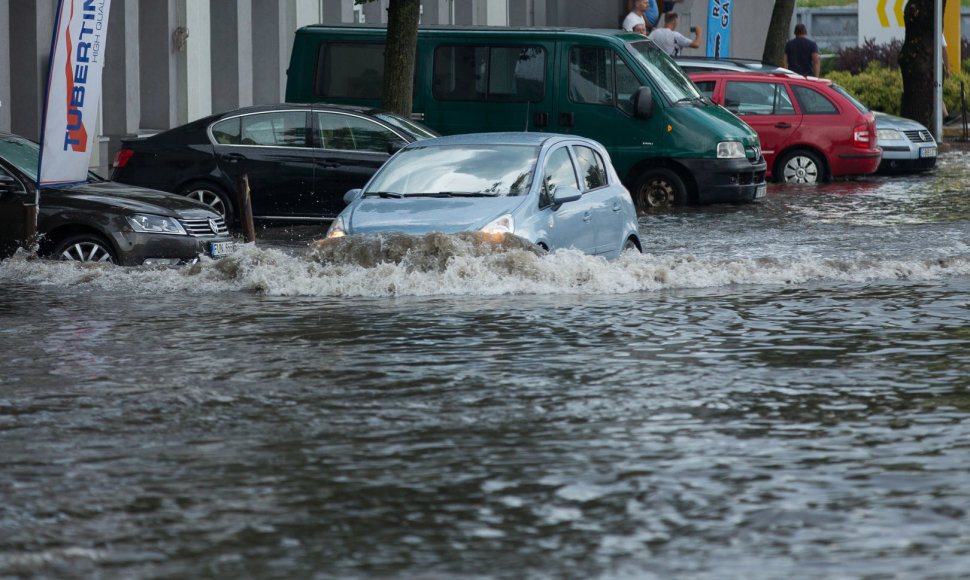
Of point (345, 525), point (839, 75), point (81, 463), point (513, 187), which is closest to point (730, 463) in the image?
point (345, 525)

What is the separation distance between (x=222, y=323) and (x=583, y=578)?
256 inches

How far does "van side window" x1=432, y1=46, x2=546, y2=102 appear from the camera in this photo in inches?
864

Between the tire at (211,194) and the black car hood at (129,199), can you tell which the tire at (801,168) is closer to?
the tire at (211,194)

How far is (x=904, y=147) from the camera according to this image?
91.7 ft

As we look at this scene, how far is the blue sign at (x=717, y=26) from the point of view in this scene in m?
32.8

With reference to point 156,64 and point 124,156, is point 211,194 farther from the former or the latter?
point 156,64

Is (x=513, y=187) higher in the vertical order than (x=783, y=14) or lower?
lower

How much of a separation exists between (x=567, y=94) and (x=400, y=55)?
252cm

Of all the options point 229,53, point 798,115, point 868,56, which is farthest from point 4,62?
point 868,56

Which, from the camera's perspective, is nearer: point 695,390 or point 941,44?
point 695,390

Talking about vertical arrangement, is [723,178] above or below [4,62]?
below

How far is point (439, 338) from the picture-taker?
10305 millimetres

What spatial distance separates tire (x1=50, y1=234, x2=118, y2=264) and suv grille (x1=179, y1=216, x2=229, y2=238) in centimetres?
69

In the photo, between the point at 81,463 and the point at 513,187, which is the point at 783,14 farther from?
the point at 81,463
